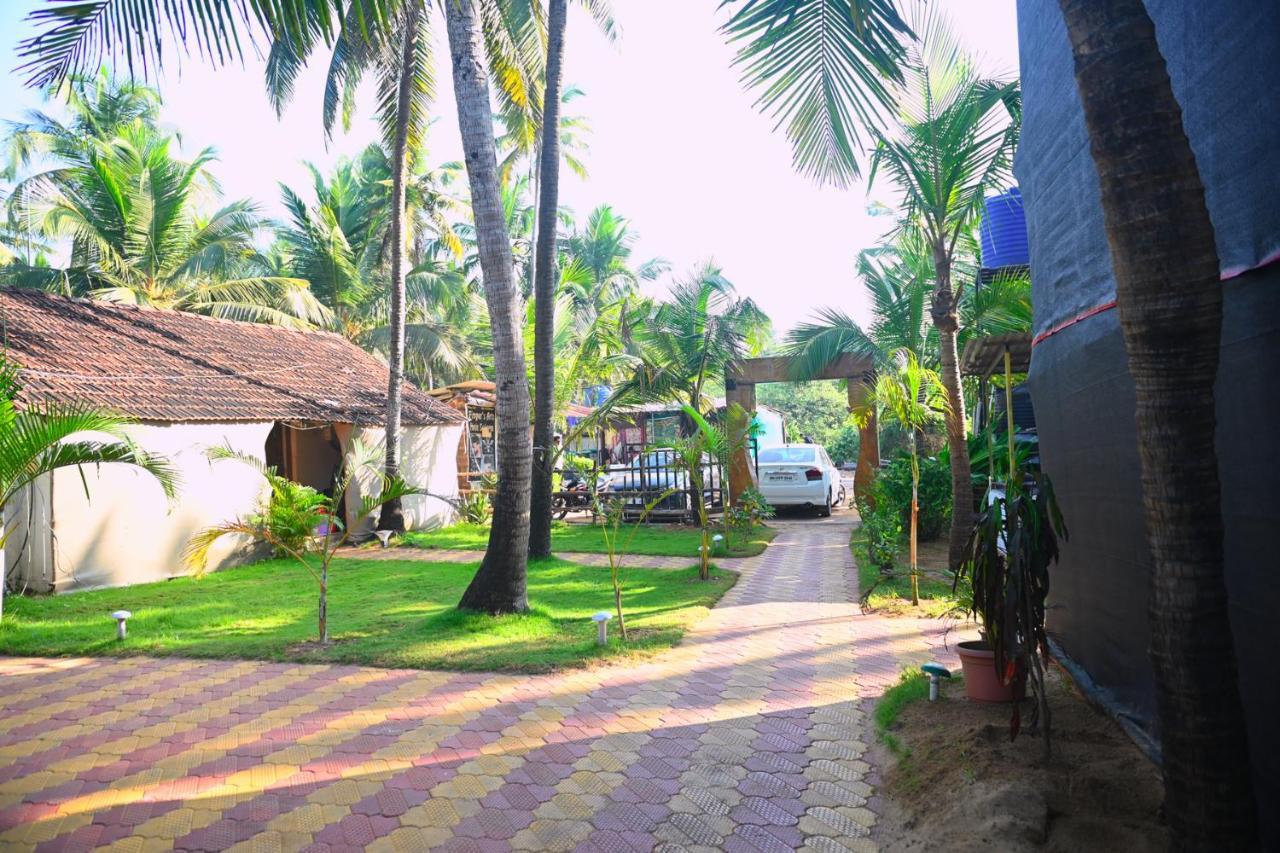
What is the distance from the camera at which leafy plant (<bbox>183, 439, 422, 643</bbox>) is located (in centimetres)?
662

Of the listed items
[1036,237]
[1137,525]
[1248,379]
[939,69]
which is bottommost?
[1137,525]

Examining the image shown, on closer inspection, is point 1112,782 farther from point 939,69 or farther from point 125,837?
point 939,69

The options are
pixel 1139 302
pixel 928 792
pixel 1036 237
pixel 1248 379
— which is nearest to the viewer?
pixel 1139 302

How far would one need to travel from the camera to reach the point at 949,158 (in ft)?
26.3

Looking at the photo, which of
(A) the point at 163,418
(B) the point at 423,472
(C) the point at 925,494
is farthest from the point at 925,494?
(A) the point at 163,418

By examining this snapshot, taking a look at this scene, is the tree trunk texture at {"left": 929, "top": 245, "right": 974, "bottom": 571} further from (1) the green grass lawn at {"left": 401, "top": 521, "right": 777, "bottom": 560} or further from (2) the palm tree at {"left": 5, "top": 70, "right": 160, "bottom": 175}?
(2) the palm tree at {"left": 5, "top": 70, "right": 160, "bottom": 175}

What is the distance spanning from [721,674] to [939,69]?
6.37 metres

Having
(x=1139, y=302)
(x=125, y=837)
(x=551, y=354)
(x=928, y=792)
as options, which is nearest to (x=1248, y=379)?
(x=1139, y=302)

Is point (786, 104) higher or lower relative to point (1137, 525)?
higher

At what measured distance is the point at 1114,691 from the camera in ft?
13.7

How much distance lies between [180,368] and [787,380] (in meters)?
10.7

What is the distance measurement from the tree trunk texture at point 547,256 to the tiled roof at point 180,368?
15.2 feet

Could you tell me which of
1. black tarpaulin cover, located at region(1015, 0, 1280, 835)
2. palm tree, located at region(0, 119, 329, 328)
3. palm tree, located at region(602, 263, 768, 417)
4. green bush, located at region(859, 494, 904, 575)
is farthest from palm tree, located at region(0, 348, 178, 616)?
palm tree, located at region(0, 119, 329, 328)

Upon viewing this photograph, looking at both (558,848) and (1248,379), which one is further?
(558,848)
